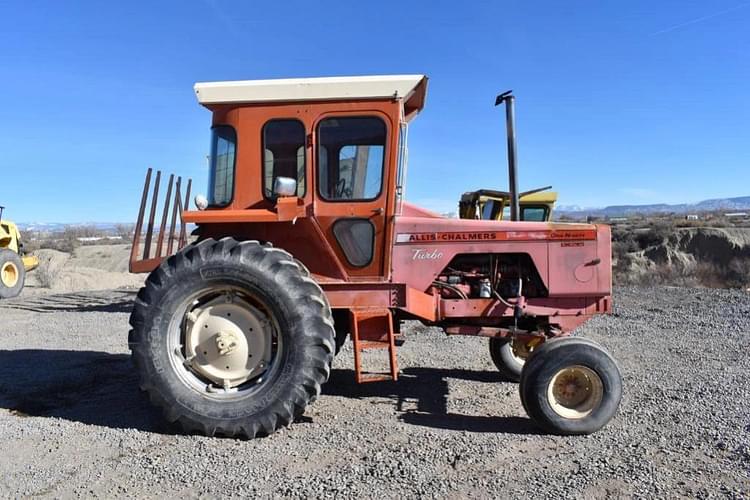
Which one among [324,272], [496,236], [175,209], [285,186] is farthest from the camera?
[175,209]

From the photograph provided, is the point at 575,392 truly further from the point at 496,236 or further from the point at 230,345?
the point at 230,345

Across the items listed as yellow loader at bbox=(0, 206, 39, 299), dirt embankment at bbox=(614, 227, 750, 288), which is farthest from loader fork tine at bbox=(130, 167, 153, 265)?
dirt embankment at bbox=(614, 227, 750, 288)

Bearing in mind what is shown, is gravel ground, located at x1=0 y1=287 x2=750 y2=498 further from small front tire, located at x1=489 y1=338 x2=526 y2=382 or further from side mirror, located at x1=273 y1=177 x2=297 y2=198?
side mirror, located at x1=273 y1=177 x2=297 y2=198

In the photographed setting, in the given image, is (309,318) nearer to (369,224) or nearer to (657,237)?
(369,224)

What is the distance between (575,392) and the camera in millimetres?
4527

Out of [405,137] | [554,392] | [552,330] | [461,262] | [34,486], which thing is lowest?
[34,486]

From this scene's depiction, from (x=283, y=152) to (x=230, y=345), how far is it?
157 centimetres

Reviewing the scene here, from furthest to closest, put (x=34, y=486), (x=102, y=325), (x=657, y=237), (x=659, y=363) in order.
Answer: (x=657, y=237) < (x=102, y=325) < (x=659, y=363) < (x=34, y=486)

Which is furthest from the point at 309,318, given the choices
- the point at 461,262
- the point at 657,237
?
the point at 657,237

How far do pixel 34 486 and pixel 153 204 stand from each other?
2423 millimetres

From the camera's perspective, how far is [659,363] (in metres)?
6.52

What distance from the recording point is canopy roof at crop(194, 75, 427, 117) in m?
4.70

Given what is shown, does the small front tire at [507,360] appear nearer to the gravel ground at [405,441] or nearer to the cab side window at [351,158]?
the gravel ground at [405,441]

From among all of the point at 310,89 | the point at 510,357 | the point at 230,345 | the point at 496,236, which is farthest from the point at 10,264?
the point at 496,236
